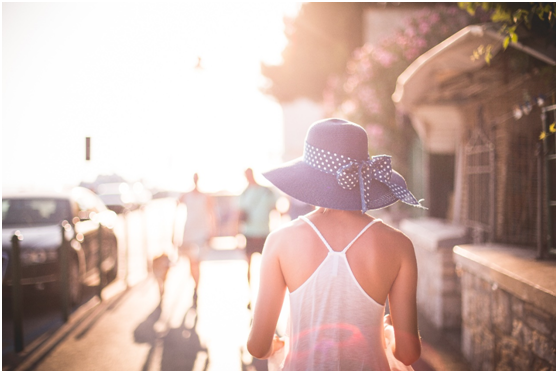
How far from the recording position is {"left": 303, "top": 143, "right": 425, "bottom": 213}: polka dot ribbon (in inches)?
73.1

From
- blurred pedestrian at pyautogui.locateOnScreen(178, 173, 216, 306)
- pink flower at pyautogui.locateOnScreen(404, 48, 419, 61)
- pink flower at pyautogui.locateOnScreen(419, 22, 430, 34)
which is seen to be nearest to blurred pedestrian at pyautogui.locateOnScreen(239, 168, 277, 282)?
blurred pedestrian at pyautogui.locateOnScreen(178, 173, 216, 306)

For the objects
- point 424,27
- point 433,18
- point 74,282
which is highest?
point 433,18

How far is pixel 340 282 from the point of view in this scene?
1770 mm

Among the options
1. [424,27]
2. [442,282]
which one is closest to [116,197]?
[424,27]

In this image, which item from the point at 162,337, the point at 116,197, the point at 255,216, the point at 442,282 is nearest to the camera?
the point at 162,337

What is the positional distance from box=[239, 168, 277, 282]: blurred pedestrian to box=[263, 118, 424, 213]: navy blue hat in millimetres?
5087

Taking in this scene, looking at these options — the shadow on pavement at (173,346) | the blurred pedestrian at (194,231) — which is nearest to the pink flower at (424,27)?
the blurred pedestrian at (194,231)

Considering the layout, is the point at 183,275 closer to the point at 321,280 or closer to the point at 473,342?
the point at 473,342

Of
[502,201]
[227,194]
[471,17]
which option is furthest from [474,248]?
[227,194]

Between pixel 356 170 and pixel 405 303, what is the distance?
0.55 metres

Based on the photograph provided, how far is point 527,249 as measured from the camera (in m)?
4.98

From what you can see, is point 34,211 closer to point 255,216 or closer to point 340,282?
point 255,216

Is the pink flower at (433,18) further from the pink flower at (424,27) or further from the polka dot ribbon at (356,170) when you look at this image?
the polka dot ribbon at (356,170)

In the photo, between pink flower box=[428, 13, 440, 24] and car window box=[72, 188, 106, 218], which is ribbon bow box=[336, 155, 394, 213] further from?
pink flower box=[428, 13, 440, 24]
